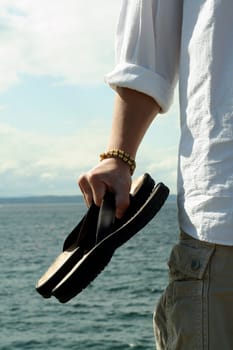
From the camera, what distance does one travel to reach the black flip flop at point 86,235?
160cm

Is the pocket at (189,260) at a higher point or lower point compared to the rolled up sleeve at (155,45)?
lower

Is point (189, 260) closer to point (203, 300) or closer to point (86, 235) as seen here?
point (203, 300)

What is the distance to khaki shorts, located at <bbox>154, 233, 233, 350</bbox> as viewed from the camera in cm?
150

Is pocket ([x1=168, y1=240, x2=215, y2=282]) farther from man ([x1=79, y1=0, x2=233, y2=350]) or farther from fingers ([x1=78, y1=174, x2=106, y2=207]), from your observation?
fingers ([x1=78, y1=174, x2=106, y2=207])

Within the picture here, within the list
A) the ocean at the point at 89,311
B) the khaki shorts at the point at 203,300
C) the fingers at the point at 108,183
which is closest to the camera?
the khaki shorts at the point at 203,300

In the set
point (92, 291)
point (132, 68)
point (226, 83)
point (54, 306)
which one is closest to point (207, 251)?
point (226, 83)

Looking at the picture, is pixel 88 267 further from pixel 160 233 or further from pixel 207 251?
pixel 160 233

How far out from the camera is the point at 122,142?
1720 mm

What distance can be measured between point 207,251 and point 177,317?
0.50 ft

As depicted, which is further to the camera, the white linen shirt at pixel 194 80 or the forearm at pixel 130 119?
the forearm at pixel 130 119

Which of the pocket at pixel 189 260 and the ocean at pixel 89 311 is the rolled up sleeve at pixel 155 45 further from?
the ocean at pixel 89 311

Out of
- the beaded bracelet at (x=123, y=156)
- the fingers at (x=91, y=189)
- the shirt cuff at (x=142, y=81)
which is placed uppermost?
the shirt cuff at (x=142, y=81)

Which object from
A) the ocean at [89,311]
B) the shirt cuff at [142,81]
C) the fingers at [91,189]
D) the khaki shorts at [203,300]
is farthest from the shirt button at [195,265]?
the ocean at [89,311]

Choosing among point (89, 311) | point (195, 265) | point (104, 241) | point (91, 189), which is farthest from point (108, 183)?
point (89, 311)
